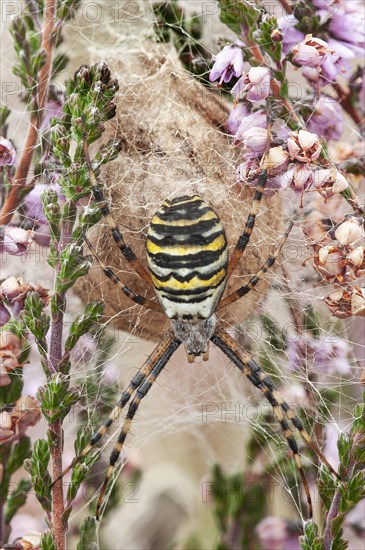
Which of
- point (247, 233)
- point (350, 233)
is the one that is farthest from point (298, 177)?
point (247, 233)

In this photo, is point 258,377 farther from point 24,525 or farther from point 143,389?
point 24,525

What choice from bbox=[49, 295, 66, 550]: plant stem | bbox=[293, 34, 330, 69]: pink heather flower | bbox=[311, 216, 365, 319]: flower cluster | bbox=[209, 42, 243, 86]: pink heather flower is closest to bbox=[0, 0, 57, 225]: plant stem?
bbox=[49, 295, 66, 550]: plant stem

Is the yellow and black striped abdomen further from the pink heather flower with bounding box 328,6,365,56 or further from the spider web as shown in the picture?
the pink heather flower with bounding box 328,6,365,56

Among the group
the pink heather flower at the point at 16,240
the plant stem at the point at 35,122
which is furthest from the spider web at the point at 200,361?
the pink heather flower at the point at 16,240

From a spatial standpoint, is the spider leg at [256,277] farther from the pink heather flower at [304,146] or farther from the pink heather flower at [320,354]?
the pink heather flower at [304,146]

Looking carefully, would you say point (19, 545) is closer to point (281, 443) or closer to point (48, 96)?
point (281, 443)
